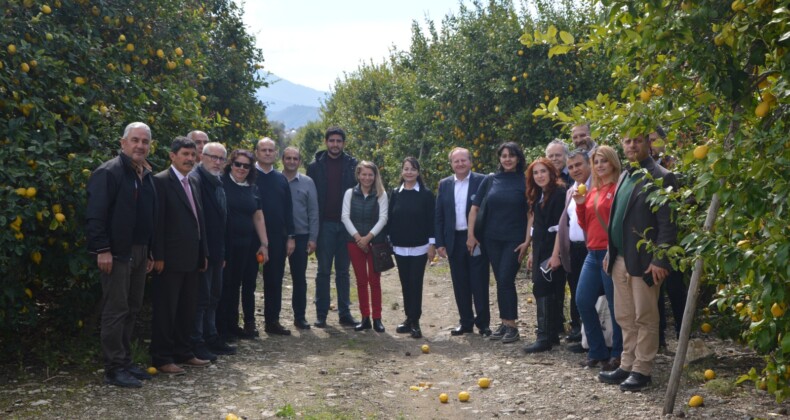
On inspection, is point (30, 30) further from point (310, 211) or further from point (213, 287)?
point (310, 211)

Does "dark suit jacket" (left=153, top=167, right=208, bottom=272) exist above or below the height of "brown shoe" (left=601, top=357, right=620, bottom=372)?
above

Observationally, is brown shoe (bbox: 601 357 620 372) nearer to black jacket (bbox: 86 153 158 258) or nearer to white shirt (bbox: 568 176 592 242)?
white shirt (bbox: 568 176 592 242)

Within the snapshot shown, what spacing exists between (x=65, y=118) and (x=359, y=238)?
3.56 m

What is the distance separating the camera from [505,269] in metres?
8.68

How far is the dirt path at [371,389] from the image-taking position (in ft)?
19.5

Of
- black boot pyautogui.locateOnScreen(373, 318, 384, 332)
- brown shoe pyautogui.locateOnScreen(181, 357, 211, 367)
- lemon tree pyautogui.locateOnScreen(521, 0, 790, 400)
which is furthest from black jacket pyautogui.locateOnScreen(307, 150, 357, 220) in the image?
lemon tree pyautogui.locateOnScreen(521, 0, 790, 400)

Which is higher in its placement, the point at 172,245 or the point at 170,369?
the point at 172,245

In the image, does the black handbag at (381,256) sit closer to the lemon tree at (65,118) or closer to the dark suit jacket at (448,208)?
the dark suit jacket at (448,208)

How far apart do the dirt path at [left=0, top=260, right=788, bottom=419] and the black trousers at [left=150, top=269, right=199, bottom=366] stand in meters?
0.30

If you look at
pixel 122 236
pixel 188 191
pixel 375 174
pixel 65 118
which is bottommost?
pixel 122 236

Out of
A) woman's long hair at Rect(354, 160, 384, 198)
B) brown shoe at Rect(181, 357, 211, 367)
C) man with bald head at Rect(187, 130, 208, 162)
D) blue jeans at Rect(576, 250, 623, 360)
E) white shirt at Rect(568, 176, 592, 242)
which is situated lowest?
brown shoe at Rect(181, 357, 211, 367)

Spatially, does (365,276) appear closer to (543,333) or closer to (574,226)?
(543,333)

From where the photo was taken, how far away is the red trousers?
9531 mm

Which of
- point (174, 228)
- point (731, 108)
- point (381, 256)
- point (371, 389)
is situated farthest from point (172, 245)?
point (731, 108)
